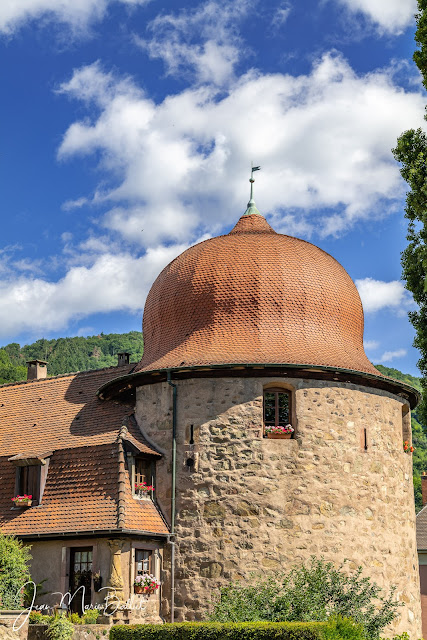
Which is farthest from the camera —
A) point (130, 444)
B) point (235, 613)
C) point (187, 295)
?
point (187, 295)

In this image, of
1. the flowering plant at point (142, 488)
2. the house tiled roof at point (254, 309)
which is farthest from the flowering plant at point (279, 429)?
the flowering plant at point (142, 488)

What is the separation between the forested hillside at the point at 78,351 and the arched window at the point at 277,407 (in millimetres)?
57669

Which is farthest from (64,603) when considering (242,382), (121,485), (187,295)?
(187,295)

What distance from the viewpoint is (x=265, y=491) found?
21781 mm

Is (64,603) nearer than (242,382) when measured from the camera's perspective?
Yes

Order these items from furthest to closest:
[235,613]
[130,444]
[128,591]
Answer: [130,444]
[128,591]
[235,613]

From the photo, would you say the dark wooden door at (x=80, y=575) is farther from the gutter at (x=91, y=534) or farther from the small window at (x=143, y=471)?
the small window at (x=143, y=471)

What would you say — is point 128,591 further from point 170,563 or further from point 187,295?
point 187,295

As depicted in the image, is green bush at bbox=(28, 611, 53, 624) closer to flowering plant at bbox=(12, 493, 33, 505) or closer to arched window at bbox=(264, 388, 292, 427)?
flowering plant at bbox=(12, 493, 33, 505)

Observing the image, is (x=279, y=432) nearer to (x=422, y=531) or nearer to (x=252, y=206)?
(x=252, y=206)

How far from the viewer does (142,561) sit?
2166 cm

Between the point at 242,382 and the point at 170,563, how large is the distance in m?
4.85

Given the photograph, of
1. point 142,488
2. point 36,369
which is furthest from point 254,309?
point 36,369

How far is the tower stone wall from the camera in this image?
2155 centimetres
